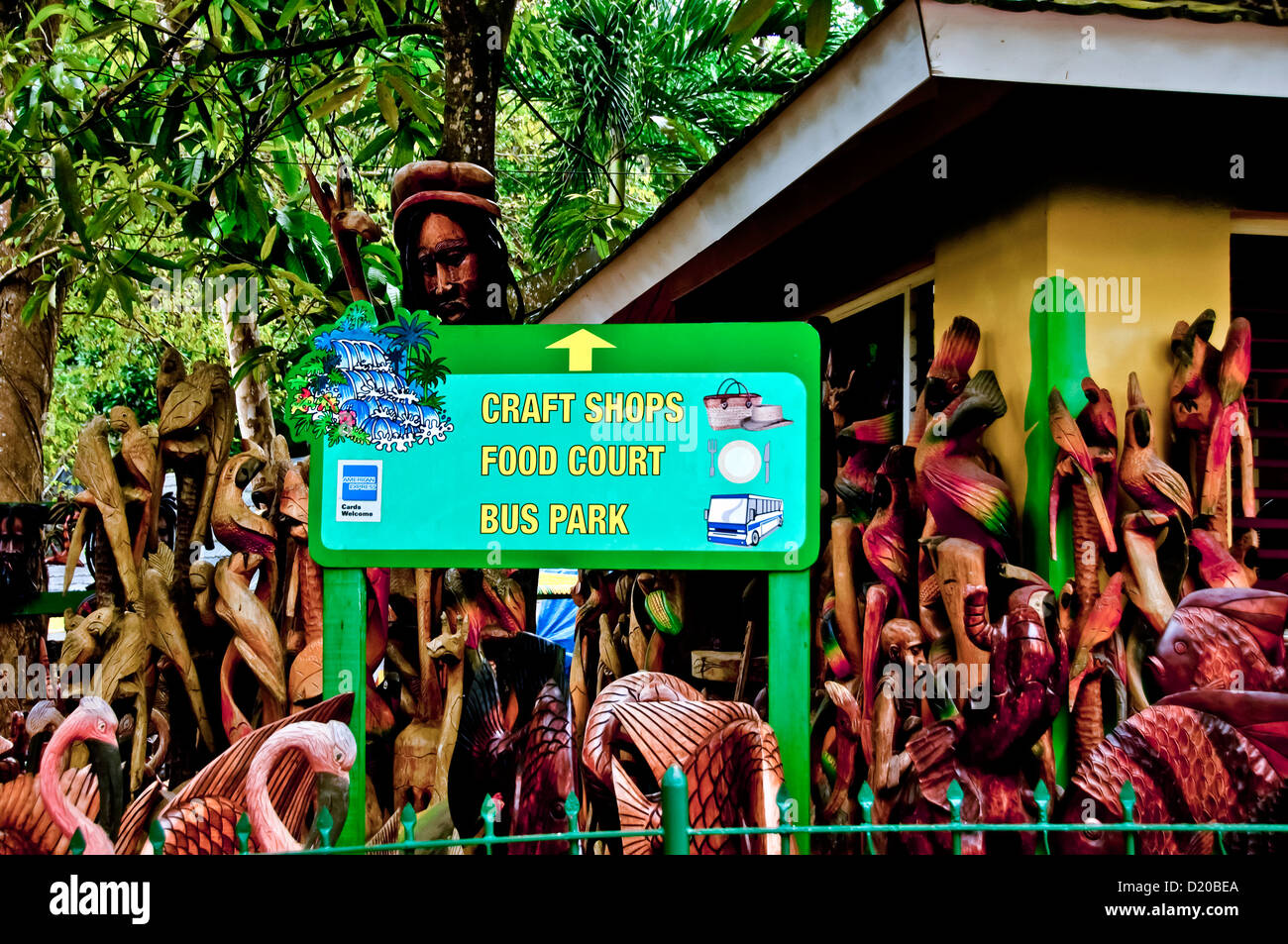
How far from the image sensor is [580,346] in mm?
3363

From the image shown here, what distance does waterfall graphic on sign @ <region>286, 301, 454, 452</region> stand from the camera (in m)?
3.39

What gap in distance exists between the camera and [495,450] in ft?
11.0

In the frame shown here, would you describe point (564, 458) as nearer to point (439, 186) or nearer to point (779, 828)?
point (779, 828)

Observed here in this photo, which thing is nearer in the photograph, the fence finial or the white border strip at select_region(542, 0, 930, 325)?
the white border strip at select_region(542, 0, 930, 325)

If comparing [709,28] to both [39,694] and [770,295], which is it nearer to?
[770,295]

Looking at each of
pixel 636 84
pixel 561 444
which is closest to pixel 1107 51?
pixel 561 444

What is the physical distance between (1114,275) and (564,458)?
6.09 ft

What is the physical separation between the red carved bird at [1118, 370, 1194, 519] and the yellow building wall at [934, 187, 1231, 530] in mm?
84

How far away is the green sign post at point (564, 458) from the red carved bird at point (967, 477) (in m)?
0.42

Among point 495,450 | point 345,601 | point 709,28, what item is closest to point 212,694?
point 345,601

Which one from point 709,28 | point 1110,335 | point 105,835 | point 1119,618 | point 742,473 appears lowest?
point 105,835

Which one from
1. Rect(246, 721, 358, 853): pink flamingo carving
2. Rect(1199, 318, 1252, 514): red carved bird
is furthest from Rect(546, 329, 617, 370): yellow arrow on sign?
Rect(1199, 318, 1252, 514): red carved bird

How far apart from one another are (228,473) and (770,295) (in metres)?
3.07

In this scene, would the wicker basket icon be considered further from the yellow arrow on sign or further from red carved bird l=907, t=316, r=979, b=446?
red carved bird l=907, t=316, r=979, b=446
